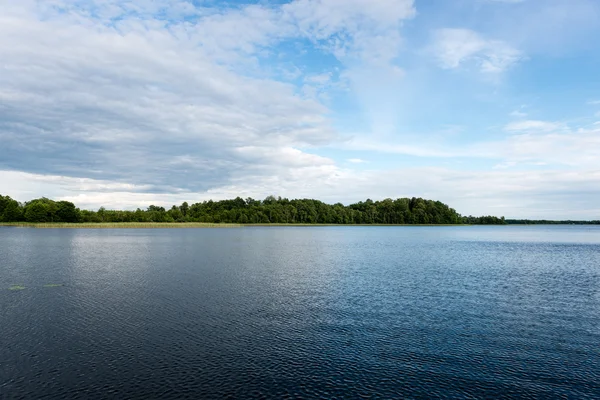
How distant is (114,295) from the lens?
23.4m

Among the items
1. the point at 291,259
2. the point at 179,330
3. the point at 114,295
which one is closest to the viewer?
the point at 179,330

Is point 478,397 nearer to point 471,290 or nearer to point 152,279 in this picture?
point 471,290

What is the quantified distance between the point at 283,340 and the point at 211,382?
171 inches

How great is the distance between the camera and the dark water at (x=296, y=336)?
11742mm

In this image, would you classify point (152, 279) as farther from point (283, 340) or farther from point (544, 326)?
point (544, 326)

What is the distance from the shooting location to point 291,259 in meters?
43.3

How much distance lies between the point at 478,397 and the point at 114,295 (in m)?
20.4

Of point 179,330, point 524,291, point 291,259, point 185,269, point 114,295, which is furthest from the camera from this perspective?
point 291,259

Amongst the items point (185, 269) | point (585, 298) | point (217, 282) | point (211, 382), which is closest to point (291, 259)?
point (185, 269)

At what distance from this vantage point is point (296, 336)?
53.2 ft

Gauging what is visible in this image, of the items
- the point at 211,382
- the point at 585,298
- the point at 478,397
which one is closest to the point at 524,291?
the point at 585,298

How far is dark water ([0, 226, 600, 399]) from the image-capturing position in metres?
11.7

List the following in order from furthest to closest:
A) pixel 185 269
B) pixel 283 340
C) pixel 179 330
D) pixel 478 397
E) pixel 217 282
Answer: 1. pixel 185 269
2. pixel 217 282
3. pixel 179 330
4. pixel 283 340
5. pixel 478 397

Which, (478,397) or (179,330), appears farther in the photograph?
(179,330)
